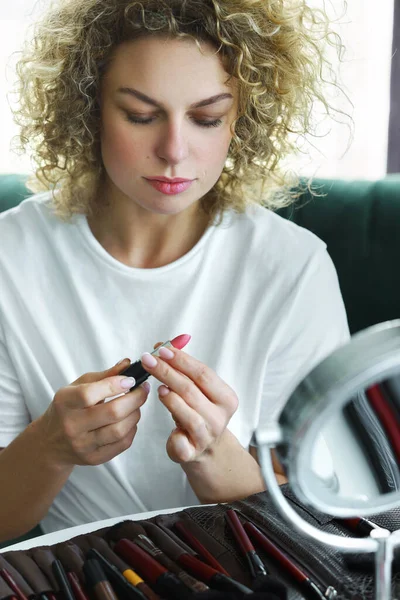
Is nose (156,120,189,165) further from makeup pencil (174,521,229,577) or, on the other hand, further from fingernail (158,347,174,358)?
makeup pencil (174,521,229,577)

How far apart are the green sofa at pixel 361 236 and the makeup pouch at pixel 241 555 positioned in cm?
52

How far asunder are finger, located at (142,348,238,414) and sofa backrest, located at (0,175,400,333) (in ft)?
1.58

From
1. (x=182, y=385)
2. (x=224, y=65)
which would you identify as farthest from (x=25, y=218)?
(x=182, y=385)

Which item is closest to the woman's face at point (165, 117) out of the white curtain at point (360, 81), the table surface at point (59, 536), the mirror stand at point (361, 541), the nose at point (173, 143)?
the nose at point (173, 143)

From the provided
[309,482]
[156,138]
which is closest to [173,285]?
[156,138]

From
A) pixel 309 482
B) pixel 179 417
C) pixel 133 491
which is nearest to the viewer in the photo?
pixel 309 482

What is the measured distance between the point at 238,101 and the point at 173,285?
0.27 metres

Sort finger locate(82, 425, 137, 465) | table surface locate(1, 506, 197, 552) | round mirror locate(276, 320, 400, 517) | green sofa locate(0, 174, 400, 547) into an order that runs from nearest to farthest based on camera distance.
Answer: round mirror locate(276, 320, 400, 517) → table surface locate(1, 506, 197, 552) → finger locate(82, 425, 137, 465) → green sofa locate(0, 174, 400, 547)

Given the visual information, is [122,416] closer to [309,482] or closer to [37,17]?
[309,482]

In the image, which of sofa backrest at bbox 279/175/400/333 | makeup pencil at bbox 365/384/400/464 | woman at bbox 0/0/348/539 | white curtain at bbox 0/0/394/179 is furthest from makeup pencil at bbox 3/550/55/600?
white curtain at bbox 0/0/394/179

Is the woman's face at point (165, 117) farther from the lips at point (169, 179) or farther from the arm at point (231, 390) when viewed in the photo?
the arm at point (231, 390)

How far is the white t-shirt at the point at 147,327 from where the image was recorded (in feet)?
3.39

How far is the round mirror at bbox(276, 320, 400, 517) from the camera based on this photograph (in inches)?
15.2

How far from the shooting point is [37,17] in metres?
1.08
